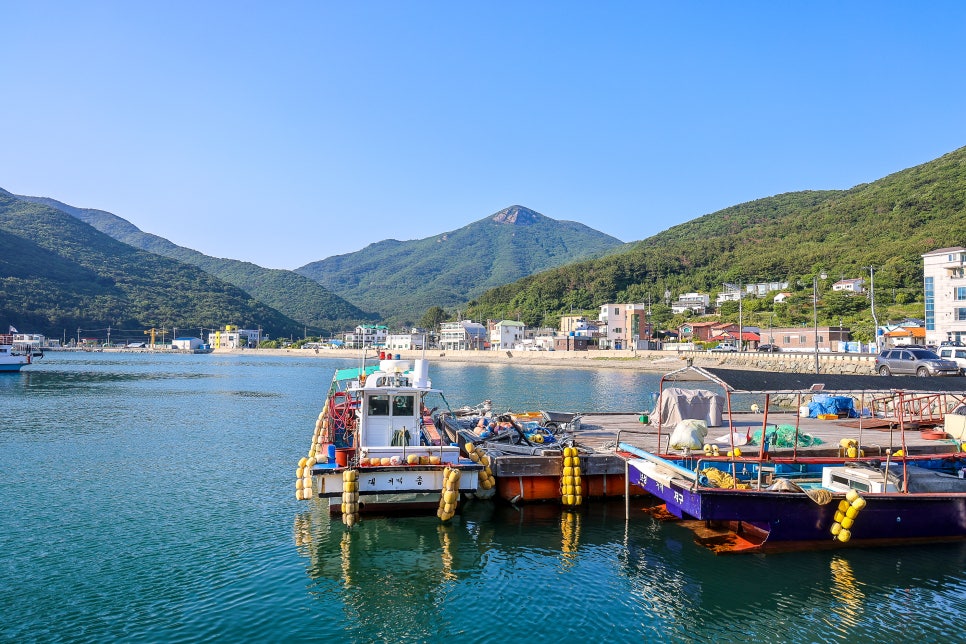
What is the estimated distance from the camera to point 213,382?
68812 mm

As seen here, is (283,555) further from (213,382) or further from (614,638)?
(213,382)

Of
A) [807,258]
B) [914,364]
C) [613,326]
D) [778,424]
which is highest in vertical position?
[807,258]

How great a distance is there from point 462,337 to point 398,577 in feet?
469

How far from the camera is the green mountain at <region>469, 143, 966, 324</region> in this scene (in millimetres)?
103938

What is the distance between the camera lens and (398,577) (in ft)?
41.2

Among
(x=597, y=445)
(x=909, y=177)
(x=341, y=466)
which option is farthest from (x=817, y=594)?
(x=909, y=177)

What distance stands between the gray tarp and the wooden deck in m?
0.41

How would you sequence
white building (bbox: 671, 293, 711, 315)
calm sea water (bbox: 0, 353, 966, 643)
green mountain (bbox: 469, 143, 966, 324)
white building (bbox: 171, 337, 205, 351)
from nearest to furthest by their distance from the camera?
calm sea water (bbox: 0, 353, 966, 643) → green mountain (bbox: 469, 143, 966, 324) → white building (bbox: 671, 293, 711, 315) → white building (bbox: 171, 337, 205, 351)

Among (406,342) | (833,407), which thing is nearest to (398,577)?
(833,407)

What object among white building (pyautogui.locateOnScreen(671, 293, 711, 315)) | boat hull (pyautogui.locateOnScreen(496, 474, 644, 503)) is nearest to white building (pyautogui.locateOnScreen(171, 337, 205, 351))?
white building (pyautogui.locateOnScreen(671, 293, 711, 315))

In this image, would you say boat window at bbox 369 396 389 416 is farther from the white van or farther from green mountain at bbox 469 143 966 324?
green mountain at bbox 469 143 966 324

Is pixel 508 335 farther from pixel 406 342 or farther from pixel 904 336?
pixel 904 336

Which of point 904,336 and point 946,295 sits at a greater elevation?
point 946,295

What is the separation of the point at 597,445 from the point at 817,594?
8.40 meters
